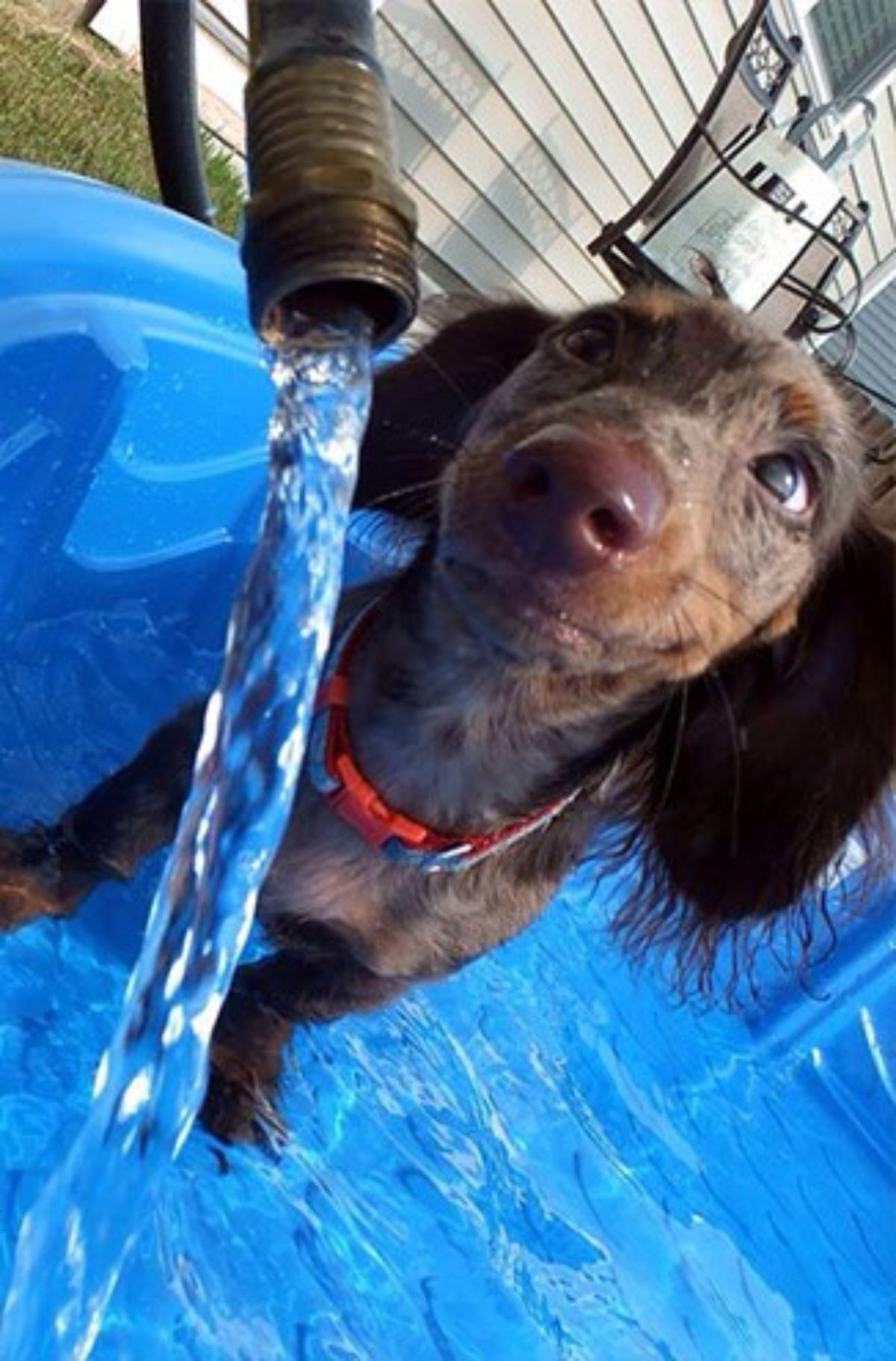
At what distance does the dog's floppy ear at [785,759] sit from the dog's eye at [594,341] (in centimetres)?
51

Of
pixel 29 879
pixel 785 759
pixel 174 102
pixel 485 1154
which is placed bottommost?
pixel 485 1154

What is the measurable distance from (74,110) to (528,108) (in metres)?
2.67

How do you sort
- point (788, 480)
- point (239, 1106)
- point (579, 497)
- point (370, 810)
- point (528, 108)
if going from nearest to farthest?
point (579, 497)
point (788, 480)
point (370, 810)
point (239, 1106)
point (528, 108)

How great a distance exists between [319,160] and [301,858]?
140cm

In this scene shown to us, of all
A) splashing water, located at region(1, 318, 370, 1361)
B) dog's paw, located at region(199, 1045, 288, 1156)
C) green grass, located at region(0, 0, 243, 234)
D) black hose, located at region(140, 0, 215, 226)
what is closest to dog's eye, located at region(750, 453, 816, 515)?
splashing water, located at region(1, 318, 370, 1361)

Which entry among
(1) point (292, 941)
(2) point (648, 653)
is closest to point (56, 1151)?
(1) point (292, 941)

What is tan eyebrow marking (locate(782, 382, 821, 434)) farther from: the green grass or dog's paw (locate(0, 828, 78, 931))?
the green grass

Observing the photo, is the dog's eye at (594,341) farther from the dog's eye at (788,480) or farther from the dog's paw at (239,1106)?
the dog's paw at (239,1106)

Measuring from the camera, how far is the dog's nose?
158 cm

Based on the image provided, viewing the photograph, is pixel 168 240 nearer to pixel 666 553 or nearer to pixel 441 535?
pixel 441 535

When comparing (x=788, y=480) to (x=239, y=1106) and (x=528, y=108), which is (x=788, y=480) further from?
(x=528, y=108)

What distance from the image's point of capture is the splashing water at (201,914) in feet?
5.89

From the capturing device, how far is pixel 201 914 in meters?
1.89

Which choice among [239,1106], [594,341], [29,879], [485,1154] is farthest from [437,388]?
[485,1154]
